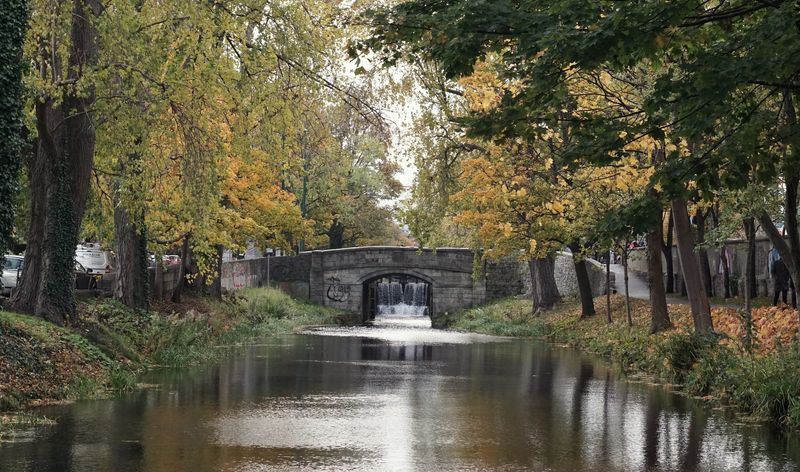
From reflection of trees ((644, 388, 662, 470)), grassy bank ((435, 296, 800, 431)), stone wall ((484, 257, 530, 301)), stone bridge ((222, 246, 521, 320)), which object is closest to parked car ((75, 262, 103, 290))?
grassy bank ((435, 296, 800, 431))

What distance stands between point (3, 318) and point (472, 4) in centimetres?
858

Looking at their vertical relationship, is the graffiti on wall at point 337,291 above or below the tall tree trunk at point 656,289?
above

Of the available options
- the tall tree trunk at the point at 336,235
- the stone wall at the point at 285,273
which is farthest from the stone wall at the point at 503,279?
the tall tree trunk at the point at 336,235

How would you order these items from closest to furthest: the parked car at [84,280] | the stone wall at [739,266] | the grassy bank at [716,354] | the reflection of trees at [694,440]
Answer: the reflection of trees at [694,440], the grassy bank at [716,354], the stone wall at [739,266], the parked car at [84,280]

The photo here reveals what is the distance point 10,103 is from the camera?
13.5 metres

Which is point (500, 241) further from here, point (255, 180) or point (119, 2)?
point (119, 2)

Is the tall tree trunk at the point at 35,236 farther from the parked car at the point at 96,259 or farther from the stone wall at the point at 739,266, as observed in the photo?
the parked car at the point at 96,259

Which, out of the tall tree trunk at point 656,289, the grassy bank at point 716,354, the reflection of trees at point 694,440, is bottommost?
the reflection of trees at point 694,440

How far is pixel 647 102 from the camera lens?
35.8ft

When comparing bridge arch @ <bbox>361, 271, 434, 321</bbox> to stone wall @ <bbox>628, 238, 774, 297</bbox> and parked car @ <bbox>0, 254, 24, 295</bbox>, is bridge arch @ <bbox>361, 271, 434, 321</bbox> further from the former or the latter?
parked car @ <bbox>0, 254, 24, 295</bbox>

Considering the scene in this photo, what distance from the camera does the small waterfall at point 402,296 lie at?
66625 millimetres

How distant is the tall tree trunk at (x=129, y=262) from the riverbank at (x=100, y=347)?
1.32 metres

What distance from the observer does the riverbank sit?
13914 mm

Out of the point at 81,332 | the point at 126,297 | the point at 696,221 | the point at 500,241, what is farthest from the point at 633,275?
the point at 81,332
